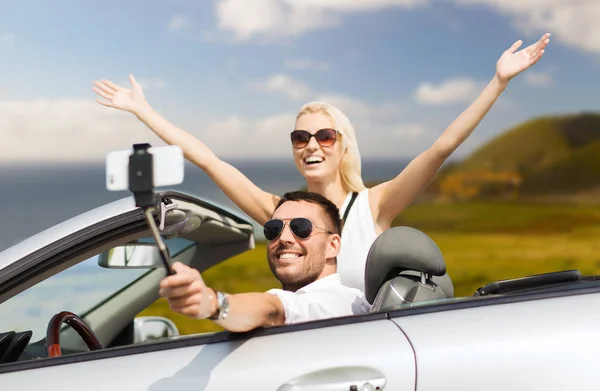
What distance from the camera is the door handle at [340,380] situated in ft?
5.73

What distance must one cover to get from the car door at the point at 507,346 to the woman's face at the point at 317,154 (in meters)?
1.32

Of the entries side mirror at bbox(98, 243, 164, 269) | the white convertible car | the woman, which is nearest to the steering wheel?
the white convertible car

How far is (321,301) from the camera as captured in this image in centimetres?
218

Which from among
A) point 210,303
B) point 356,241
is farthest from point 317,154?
point 210,303

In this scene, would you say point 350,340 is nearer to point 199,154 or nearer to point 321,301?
point 321,301

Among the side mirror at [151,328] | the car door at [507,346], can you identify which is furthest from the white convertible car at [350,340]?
the side mirror at [151,328]

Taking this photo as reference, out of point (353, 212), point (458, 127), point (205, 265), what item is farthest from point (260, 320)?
point (458, 127)

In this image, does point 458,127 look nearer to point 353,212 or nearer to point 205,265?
point 353,212

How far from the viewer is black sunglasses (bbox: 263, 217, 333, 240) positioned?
2.29 metres

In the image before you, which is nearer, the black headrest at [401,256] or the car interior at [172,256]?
the black headrest at [401,256]

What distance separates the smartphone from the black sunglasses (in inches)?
33.8

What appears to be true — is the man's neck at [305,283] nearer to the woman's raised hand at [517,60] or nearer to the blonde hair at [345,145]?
the blonde hair at [345,145]

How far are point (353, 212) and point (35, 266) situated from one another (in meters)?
1.48

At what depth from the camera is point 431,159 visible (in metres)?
3.12
